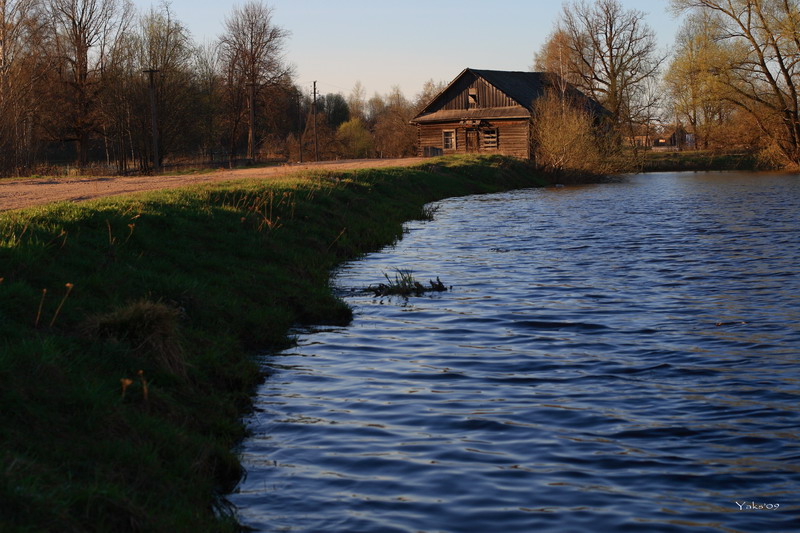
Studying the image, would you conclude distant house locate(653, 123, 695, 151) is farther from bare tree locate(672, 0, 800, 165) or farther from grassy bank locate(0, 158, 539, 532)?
grassy bank locate(0, 158, 539, 532)

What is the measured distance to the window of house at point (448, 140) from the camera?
60000mm

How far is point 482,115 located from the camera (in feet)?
187

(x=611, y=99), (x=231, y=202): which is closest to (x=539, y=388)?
(x=231, y=202)

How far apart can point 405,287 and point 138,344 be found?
20.4 ft

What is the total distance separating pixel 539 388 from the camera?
781 centimetres

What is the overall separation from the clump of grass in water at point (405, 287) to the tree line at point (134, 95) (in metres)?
29.6

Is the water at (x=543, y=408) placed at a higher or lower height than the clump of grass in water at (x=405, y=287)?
lower

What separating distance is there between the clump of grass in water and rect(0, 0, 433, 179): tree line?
97.0ft

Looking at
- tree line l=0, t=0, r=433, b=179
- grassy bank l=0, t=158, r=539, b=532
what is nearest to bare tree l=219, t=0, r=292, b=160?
tree line l=0, t=0, r=433, b=179

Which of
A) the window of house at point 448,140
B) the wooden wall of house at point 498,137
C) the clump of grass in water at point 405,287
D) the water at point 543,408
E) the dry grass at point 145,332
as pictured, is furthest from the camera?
the window of house at point 448,140

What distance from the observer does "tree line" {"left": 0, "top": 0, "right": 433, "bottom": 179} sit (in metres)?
43.1

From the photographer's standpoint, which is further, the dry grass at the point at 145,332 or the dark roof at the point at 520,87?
the dark roof at the point at 520,87

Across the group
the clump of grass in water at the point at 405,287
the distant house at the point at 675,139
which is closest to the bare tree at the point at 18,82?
the clump of grass in water at the point at 405,287

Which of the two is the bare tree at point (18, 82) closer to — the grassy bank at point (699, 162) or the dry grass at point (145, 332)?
the dry grass at point (145, 332)
